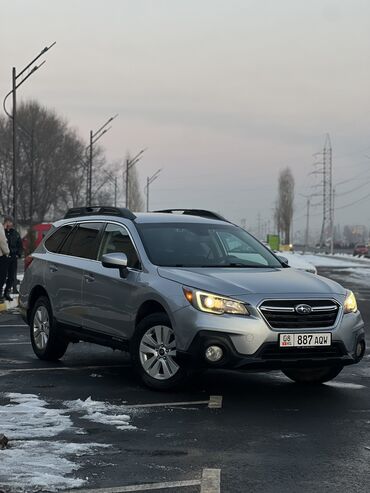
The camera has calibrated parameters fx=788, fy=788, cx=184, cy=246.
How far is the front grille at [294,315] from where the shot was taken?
6820 mm

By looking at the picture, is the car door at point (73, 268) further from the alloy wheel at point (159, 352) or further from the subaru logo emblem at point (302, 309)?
the subaru logo emblem at point (302, 309)

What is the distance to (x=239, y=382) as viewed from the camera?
7.97 m

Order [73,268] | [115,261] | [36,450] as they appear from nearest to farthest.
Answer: [36,450] → [115,261] → [73,268]

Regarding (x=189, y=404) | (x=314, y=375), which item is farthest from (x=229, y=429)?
(x=314, y=375)

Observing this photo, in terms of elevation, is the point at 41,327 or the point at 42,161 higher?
the point at 42,161

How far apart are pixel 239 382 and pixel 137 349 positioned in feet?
3.94

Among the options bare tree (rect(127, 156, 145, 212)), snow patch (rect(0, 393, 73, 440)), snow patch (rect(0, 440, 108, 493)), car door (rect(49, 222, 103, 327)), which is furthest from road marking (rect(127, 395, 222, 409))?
bare tree (rect(127, 156, 145, 212))

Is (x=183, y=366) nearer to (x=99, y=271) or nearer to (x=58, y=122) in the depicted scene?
(x=99, y=271)

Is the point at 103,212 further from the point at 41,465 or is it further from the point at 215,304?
the point at 41,465

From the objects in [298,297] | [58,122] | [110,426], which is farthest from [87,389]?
[58,122]

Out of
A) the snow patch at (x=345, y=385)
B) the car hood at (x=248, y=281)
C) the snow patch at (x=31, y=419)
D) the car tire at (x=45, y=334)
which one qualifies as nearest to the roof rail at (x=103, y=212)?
the car tire at (x=45, y=334)

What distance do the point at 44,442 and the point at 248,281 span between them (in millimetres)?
2543

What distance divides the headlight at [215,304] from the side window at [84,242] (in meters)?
1.99

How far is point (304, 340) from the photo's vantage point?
22.4 feet
